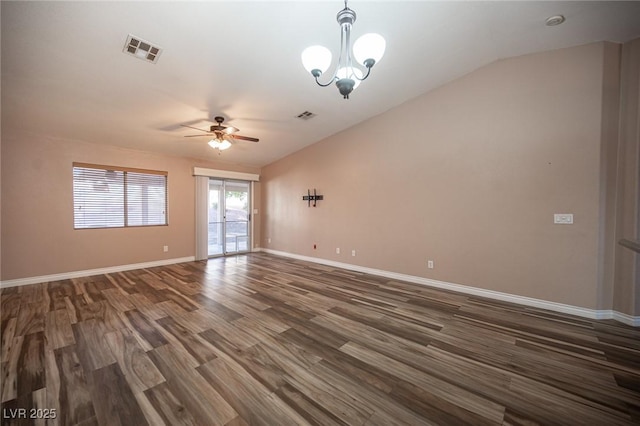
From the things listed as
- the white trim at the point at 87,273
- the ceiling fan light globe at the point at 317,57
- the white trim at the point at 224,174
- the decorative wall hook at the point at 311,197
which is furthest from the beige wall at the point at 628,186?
the white trim at the point at 87,273

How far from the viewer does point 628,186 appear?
9.46 ft

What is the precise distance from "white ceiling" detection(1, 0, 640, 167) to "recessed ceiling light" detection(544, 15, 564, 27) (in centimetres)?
6

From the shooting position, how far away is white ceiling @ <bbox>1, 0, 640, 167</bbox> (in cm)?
231

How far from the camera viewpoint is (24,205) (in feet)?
13.4

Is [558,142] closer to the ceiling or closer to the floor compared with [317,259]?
closer to the ceiling

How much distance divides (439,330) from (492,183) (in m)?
2.40

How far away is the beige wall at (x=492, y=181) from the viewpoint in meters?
3.07

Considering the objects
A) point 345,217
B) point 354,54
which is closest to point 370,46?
point 354,54

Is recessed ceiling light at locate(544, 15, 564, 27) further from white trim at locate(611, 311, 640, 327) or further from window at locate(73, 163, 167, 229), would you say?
window at locate(73, 163, 167, 229)

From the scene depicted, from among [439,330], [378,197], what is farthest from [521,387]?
[378,197]

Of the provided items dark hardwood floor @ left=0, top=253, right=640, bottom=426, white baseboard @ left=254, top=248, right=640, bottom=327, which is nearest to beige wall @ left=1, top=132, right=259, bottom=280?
dark hardwood floor @ left=0, top=253, right=640, bottom=426

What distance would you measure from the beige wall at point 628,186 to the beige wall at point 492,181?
17cm

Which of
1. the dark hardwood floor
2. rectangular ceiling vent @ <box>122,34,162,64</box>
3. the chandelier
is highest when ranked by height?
rectangular ceiling vent @ <box>122,34,162,64</box>

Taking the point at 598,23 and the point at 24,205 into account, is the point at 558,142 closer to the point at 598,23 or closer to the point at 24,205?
the point at 598,23
